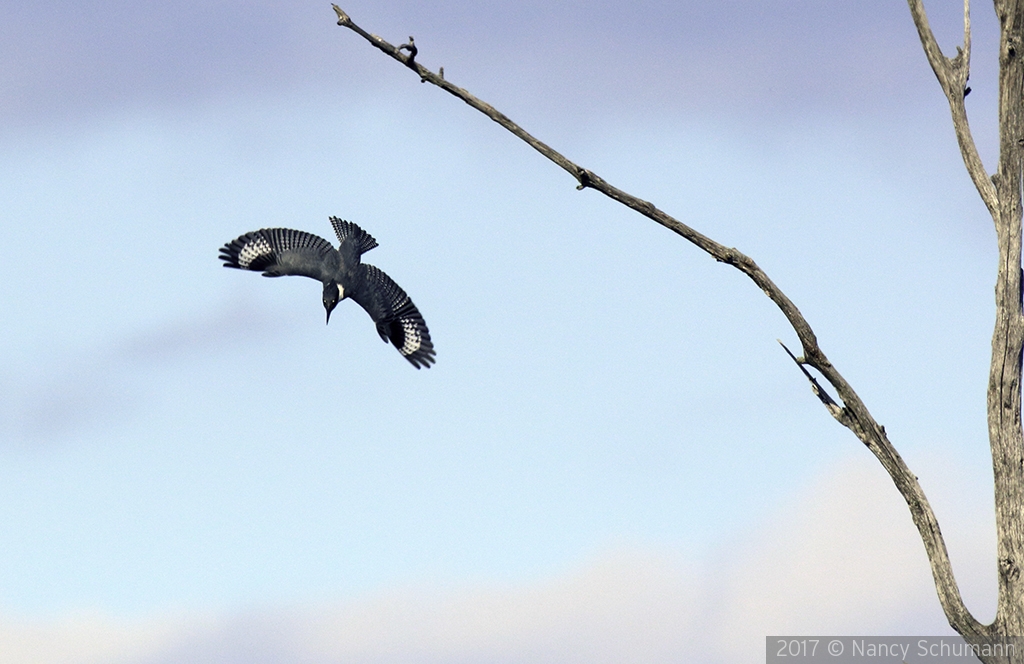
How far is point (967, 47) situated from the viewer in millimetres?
14016

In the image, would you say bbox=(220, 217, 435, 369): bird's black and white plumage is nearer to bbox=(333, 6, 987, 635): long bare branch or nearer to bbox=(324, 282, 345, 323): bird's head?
bbox=(324, 282, 345, 323): bird's head

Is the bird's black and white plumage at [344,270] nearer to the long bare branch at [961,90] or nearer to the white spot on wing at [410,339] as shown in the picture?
the white spot on wing at [410,339]

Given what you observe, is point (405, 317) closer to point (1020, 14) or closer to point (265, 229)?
point (265, 229)

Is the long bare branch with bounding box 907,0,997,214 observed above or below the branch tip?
above

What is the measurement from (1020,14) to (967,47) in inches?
27.3

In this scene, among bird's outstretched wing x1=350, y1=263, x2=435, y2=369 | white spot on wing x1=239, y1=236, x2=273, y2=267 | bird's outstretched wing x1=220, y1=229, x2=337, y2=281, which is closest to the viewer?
bird's outstretched wing x1=220, y1=229, x2=337, y2=281

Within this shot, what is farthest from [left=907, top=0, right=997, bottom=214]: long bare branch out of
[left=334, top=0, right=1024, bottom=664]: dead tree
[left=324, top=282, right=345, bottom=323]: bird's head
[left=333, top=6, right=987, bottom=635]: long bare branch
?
[left=324, top=282, right=345, bottom=323]: bird's head

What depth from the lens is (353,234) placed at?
16156 millimetres

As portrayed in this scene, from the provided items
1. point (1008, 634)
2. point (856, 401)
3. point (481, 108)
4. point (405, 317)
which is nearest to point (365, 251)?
point (405, 317)

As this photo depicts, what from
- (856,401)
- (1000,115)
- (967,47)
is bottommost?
(856,401)

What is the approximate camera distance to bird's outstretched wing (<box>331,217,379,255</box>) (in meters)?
16.1

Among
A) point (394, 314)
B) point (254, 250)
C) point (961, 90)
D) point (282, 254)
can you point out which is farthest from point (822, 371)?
point (254, 250)

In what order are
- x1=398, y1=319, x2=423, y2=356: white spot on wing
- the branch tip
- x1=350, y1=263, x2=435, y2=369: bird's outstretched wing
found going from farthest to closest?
x1=398, y1=319, x2=423, y2=356: white spot on wing, x1=350, y1=263, x2=435, y2=369: bird's outstretched wing, the branch tip

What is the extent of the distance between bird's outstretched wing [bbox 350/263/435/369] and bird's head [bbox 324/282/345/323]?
0.27m
